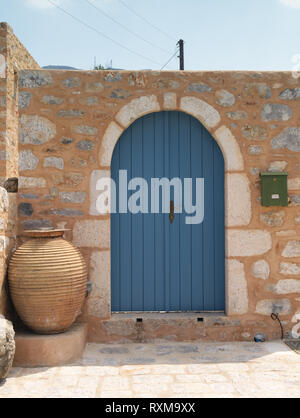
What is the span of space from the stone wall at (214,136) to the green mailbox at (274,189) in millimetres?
98

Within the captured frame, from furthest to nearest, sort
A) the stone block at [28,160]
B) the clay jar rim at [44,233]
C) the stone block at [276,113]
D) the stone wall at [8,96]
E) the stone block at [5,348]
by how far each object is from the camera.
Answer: the stone wall at [8,96] → the stone block at [276,113] → the stone block at [28,160] → the clay jar rim at [44,233] → the stone block at [5,348]

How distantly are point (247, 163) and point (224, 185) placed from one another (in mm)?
310

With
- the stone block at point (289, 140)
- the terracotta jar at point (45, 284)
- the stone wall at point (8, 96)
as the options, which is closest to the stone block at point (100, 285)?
the terracotta jar at point (45, 284)

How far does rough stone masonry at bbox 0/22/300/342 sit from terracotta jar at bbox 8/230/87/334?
14.2 inches

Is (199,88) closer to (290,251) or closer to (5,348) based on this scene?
(290,251)

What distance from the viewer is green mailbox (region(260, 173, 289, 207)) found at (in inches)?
146

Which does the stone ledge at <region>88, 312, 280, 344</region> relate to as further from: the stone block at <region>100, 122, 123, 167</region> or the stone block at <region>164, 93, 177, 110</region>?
the stone block at <region>164, 93, 177, 110</region>

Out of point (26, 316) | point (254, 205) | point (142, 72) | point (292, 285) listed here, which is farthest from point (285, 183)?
point (26, 316)

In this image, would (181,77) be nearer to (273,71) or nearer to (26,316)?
(273,71)

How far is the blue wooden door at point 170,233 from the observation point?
3.93m

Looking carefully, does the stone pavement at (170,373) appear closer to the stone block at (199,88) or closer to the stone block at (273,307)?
the stone block at (273,307)

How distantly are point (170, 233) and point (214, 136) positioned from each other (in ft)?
3.37

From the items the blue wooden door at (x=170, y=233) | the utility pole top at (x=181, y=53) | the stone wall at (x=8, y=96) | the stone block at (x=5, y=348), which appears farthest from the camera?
the utility pole top at (x=181, y=53)

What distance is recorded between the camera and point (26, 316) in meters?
3.27
